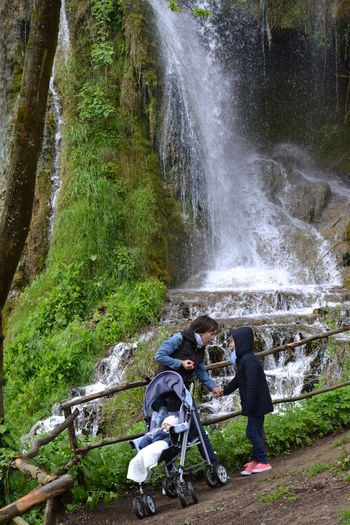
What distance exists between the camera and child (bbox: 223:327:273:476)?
223 inches

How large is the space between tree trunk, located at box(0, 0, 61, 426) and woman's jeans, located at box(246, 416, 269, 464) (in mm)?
2508

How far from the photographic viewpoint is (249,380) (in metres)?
5.68

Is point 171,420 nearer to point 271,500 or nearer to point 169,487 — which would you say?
point 169,487

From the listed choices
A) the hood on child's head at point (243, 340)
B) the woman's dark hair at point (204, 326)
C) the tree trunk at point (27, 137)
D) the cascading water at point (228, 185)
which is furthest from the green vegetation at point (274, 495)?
the cascading water at point (228, 185)

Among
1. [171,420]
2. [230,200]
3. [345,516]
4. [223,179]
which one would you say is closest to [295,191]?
[230,200]

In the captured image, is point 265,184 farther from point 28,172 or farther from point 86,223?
point 28,172

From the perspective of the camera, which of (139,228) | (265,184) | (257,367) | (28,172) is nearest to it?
(28,172)

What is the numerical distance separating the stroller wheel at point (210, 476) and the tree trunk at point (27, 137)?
7.69ft

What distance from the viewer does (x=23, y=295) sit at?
14062 millimetres

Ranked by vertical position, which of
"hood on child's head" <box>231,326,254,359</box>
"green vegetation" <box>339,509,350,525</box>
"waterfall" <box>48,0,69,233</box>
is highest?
"waterfall" <box>48,0,69,233</box>

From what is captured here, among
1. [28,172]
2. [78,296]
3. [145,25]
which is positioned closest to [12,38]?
[145,25]

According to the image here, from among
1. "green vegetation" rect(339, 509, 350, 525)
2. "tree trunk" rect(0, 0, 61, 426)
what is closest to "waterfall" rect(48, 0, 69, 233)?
"tree trunk" rect(0, 0, 61, 426)

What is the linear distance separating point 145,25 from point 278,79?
511 cm

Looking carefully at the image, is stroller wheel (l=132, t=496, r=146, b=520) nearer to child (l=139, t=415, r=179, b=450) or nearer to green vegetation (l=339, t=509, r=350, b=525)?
child (l=139, t=415, r=179, b=450)
